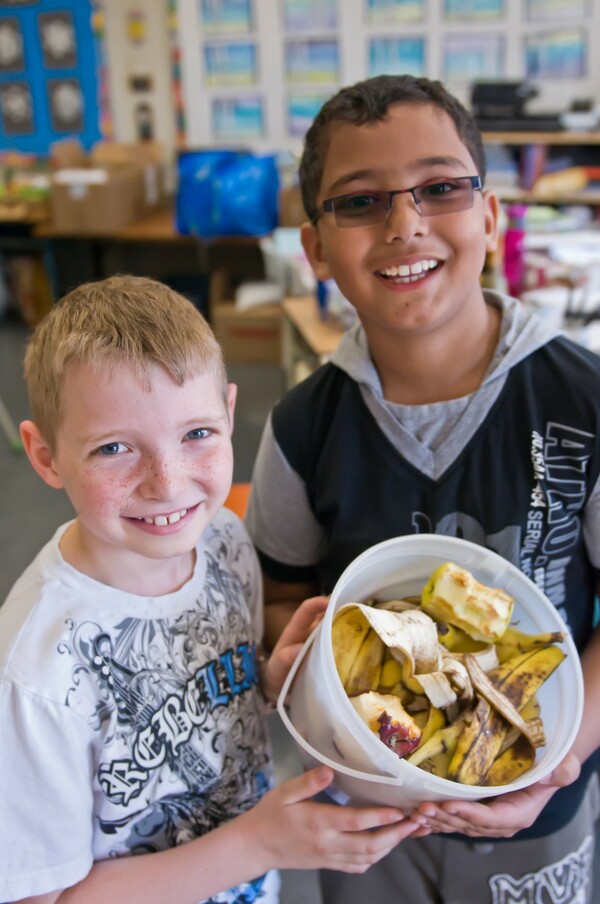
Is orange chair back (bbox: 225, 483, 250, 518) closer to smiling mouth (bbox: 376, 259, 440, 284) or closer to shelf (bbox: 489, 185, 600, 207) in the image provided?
smiling mouth (bbox: 376, 259, 440, 284)

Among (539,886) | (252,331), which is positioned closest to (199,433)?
(539,886)

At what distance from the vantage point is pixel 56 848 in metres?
0.70

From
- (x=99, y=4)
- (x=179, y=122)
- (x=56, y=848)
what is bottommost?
(x=56, y=848)

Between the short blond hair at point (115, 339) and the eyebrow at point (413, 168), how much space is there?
0.25m

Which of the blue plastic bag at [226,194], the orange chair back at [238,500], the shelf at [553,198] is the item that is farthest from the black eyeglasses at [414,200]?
the blue plastic bag at [226,194]

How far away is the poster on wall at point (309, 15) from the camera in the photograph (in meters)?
4.46

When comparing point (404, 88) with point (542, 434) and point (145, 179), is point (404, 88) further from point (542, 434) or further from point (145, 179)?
point (145, 179)

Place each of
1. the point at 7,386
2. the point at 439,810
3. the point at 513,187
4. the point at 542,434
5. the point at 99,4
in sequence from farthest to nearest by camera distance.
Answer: the point at 99,4 → the point at 7,386 → the point at 513,187 → the point at 542,434 → the point at 439,810

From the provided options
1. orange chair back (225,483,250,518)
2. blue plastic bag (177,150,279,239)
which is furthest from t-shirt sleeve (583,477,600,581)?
blue plastic bag (177,150,279,239)

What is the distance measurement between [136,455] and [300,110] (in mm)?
4663

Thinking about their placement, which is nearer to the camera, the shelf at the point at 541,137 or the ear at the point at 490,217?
the ear at the point at 490,217

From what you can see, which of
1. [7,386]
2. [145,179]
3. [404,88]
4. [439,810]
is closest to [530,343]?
[404,88]

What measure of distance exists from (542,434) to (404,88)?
44 cm

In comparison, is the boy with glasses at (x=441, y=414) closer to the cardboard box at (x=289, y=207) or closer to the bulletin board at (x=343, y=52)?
the cardboard box at (x=289, y=207)
